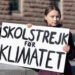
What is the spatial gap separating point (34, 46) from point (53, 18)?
0.51 m

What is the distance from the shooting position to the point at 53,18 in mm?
4434

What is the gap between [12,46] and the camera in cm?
489

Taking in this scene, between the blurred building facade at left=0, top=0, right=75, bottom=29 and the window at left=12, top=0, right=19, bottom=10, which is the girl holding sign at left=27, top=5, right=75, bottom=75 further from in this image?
the window at left=12, top=0, right=19, bottom=10

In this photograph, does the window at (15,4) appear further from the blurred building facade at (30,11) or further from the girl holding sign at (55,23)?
the girl holding sign at (55,23)

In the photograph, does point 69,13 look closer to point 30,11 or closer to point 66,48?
point 30,11

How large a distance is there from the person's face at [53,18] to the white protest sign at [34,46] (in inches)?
7.0

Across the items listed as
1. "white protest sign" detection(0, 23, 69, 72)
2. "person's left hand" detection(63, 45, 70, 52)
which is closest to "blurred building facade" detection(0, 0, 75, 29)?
"white protest sign" detection(0, 23, 69, 72)

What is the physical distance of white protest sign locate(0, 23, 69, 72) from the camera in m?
4.71

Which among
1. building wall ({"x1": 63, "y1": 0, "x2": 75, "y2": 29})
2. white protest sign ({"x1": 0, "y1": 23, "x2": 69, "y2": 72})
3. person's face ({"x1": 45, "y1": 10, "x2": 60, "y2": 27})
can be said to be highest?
person's face ({"x1": 45, "y1": 10, "x2": 60, "y2": 27})

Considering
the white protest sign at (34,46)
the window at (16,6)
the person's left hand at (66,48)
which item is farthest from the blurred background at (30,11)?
the person's left hand at (66,48)

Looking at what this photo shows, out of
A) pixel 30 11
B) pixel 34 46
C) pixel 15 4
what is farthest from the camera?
pixel 15 4

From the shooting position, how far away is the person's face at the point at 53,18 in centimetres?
443

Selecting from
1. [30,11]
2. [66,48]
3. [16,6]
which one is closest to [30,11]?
[30,11]

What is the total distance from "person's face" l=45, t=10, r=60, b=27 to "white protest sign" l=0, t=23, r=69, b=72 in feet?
0.58
